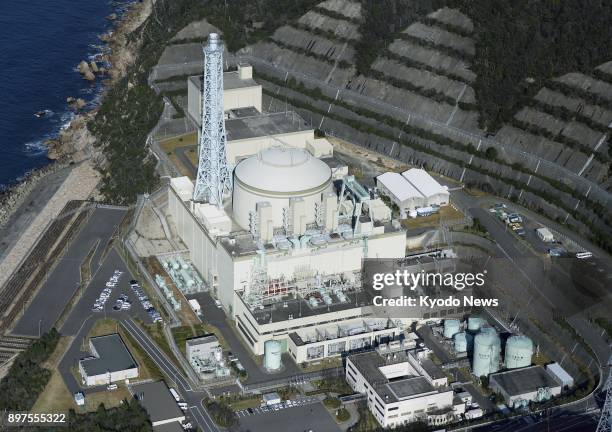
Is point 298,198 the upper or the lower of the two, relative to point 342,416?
upper

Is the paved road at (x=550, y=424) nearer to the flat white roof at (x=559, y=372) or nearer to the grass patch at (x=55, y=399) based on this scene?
the flat white roof at (x=559, y=372)

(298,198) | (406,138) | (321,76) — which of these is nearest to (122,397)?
(298,198)

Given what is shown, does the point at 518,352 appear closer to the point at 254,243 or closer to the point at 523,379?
the point at 523,379

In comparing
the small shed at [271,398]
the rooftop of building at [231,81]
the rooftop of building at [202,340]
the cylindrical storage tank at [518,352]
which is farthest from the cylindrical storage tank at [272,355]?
the rooftop of building at [231,81]

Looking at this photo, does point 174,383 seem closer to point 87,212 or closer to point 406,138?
point 87,212

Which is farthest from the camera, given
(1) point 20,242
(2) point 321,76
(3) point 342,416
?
(2) point 321,76

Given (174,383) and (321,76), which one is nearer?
(174,383)
